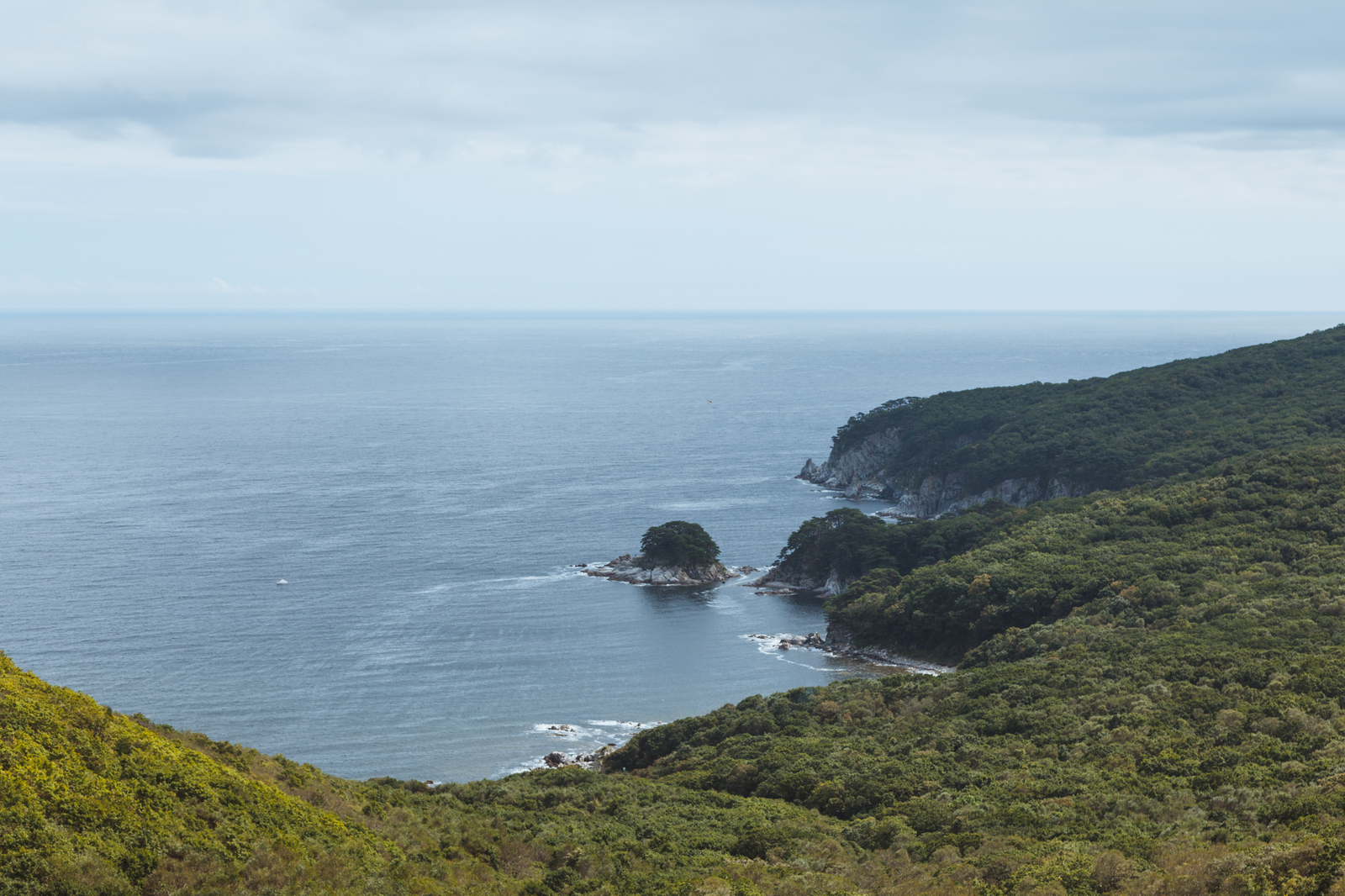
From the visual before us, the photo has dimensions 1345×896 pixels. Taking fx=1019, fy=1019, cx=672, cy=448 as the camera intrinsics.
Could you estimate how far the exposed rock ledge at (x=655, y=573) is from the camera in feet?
361

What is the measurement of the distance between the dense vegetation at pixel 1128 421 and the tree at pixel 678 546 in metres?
46.0

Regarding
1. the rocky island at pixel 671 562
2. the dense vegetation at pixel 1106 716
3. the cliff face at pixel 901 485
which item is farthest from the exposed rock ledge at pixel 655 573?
the cliff face at pixel 901 485

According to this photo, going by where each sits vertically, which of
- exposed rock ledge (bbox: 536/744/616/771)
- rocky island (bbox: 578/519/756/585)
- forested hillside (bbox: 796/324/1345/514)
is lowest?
exposed rock ledge (bbox: 536/744/616/771)

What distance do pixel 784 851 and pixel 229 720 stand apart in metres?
49.9

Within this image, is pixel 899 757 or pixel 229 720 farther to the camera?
pixel 229 720

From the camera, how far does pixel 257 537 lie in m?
117

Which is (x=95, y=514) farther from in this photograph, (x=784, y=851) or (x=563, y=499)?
(x=784, y=851)

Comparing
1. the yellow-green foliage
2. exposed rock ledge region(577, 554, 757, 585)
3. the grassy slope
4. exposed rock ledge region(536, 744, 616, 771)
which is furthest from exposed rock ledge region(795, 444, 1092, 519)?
the yellow-green foliage

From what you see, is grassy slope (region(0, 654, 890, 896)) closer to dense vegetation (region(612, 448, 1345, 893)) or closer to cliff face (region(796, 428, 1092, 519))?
dense vegetation (region(612, 448, 1345, 893))

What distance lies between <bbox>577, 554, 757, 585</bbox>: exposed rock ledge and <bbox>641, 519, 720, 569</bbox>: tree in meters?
0.55

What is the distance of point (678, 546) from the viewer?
111000 millimetres

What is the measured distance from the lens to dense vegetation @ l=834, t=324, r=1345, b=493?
122 metres

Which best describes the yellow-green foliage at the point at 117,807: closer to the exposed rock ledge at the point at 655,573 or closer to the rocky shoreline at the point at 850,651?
the rocky shoreline at the point at 850,651

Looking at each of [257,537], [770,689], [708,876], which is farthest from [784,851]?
[257,537]
